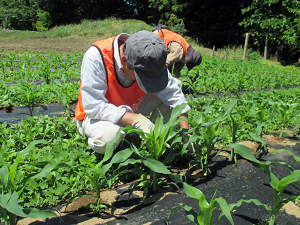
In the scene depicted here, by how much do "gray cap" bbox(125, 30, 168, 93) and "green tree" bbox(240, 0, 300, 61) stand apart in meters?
13.8

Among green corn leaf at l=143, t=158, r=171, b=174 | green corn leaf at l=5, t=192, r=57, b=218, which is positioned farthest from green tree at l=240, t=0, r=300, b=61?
green corn leaf at l=5, t=192, r=57, b=218

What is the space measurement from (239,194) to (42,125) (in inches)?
79.6

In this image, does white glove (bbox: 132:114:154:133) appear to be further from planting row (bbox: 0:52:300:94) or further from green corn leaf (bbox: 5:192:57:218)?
planting row (bbox: 0:52:300:94)

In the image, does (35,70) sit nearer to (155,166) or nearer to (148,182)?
(148,182)

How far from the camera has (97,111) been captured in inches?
71.4

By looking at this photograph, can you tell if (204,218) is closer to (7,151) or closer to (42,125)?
(7,151)

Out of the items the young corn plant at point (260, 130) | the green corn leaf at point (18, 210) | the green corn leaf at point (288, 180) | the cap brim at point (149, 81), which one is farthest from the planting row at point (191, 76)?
the green corn leaf at point (18, 210)

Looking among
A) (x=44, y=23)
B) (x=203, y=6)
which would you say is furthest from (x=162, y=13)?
(x=44, y=23)

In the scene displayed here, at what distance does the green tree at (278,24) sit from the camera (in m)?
12.9

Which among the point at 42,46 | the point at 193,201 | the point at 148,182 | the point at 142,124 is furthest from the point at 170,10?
the point at 193,201

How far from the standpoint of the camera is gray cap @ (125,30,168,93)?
4.95ft

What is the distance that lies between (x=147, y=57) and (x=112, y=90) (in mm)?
604

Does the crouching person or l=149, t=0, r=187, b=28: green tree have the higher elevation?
l=149, t=0, r=187, b=28: green tree

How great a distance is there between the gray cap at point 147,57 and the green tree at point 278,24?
13793 millimetres
